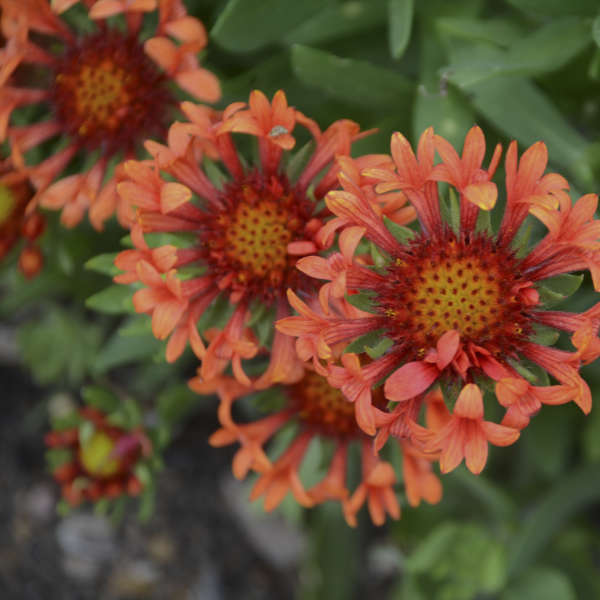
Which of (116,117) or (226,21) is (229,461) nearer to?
(116,117)

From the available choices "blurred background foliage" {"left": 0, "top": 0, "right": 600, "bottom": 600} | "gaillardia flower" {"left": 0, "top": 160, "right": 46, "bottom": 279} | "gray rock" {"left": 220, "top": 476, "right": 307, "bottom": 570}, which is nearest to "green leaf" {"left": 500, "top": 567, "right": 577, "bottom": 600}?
"blurred background foliage" {"left": 0, "top": 0, "right": 600, "bottom": 600}

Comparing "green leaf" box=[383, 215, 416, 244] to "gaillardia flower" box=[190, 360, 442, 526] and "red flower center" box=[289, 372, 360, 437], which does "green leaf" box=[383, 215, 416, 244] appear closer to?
"gaillardia flower" box=[190, 360, 442, 526]

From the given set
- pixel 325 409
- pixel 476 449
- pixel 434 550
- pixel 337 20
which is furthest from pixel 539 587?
pixel 337 20

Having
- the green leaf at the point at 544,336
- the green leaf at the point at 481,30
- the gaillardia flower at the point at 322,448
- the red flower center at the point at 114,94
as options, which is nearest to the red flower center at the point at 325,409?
the gaillardia flower at the point at 322,448

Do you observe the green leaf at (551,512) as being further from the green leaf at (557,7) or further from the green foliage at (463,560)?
the green leaf at (557,7)

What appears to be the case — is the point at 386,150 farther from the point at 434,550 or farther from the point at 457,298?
the point at 434,550
